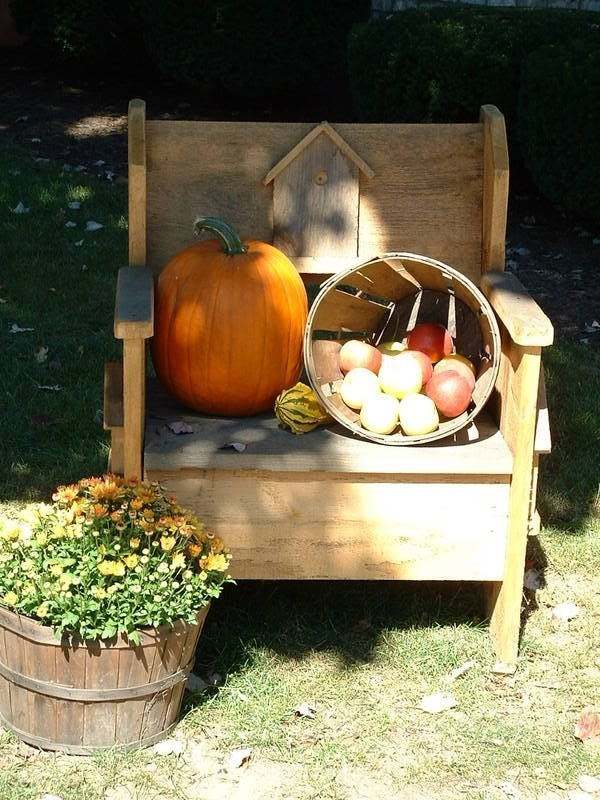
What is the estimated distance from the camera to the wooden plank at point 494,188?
3.52 metres

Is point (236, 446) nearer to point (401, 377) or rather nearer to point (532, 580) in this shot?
point (401, 377)

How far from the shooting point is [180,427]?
128 inches

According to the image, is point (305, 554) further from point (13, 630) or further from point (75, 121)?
point (75, 121)

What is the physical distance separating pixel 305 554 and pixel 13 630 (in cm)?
80

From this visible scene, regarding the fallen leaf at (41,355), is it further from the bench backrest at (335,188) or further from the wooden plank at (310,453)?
the wooden plank at (310,453)

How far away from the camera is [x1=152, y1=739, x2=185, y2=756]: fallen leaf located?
2912 millimetres

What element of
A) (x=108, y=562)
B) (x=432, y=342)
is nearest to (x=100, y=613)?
(x=108, y=562)

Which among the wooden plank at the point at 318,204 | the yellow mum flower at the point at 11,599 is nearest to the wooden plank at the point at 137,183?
the wooden plank at the point at 318,204

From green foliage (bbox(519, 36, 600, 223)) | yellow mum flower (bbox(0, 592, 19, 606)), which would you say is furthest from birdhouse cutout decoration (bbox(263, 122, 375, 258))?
green foliage (bbox(519, 36, 600, 223))

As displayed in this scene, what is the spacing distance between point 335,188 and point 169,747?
5.53ft

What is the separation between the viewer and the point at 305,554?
3.21 meters

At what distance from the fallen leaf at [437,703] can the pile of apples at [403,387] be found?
69 cm

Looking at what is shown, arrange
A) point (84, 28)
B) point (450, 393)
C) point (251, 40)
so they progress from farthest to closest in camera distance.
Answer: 1. point (84, 28)
2. point (251, 40)
3. point (450, 393)

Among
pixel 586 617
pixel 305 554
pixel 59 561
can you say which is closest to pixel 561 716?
pixel 586 617
